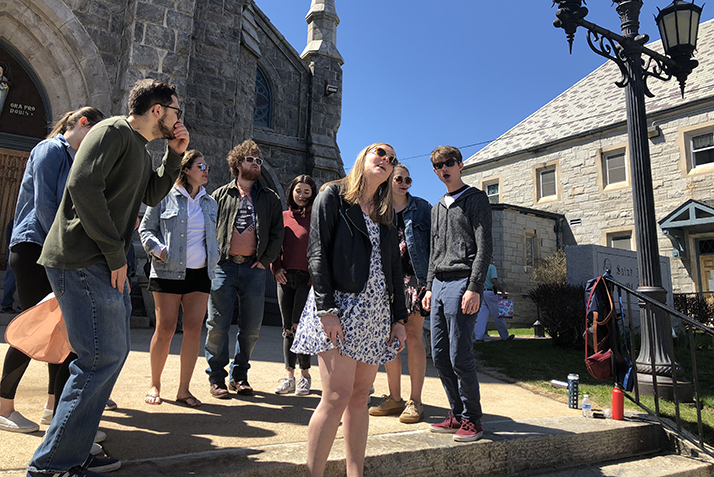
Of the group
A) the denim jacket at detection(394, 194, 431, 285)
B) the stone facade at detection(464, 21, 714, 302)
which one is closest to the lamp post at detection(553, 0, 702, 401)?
the denim jacket at detection(394, 194, 431, 285)

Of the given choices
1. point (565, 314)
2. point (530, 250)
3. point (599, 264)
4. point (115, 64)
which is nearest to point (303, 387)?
point (565, 314)

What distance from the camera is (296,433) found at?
10.1 ft

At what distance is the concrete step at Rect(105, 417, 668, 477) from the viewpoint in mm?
2357

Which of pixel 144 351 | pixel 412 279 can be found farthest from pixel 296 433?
pixel 144 351

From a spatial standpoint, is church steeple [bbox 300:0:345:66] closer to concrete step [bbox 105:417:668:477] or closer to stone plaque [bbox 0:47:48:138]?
stone plaque [bbox 0:47:48:138]

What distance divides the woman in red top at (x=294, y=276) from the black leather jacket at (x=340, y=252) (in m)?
1.91

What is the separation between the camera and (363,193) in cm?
269

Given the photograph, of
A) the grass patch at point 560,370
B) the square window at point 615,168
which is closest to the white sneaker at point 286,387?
the grass patch at point 560,370

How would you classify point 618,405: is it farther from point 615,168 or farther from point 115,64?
point 615,168

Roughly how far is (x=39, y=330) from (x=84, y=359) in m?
0.53

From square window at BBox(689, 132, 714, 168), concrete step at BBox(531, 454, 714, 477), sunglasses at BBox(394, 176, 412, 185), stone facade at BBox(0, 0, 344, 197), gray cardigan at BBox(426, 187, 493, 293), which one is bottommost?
concrete step at BBox(531, 454, 714, 477)

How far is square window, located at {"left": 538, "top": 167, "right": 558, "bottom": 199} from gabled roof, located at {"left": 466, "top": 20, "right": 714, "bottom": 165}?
4.25 feet

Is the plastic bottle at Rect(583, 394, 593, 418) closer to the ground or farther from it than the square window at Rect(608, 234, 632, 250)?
closer to the ground

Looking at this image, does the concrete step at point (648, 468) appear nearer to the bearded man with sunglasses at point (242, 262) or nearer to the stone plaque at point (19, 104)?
the bearded man with sunglasses at point (242, 262)
